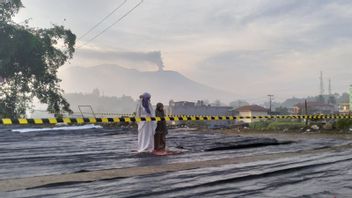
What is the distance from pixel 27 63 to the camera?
39.7m

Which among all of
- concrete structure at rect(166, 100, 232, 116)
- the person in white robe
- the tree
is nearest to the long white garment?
the person in white robe

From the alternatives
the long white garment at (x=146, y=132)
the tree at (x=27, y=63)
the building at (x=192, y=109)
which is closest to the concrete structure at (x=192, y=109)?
the building at (x=192, y=109)

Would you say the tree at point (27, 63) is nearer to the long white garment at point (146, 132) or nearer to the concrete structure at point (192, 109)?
the long white garment at point (146, 132)

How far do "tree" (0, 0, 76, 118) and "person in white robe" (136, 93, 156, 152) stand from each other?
27.7 m

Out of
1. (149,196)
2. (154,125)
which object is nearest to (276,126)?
(154,125)

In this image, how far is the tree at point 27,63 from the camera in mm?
37875

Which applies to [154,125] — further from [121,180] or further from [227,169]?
[121,180]

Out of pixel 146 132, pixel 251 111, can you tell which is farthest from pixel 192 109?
pixel 146 132

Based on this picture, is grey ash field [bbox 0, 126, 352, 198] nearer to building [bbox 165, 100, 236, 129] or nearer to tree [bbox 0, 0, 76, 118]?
tree [bbox 0, 0, 76, 118]

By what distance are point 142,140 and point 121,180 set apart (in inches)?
207

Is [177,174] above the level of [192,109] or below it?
below

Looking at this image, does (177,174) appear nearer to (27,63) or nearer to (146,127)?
(146,127)

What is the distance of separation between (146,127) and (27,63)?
29994 mm

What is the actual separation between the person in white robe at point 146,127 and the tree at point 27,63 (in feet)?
90.8
